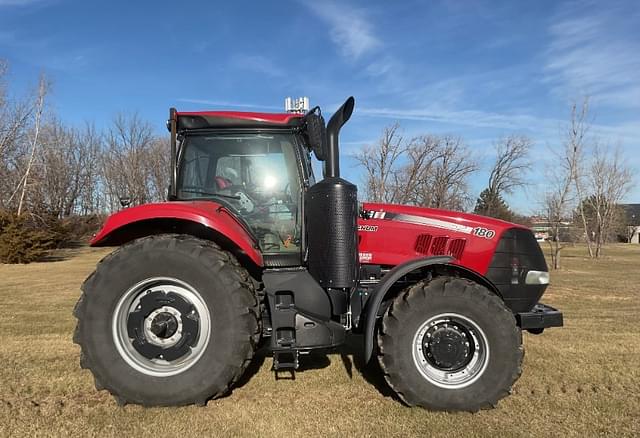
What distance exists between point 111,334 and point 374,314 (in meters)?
1.89

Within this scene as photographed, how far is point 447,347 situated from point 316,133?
6.16 ft

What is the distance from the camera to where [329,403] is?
341 centimetres

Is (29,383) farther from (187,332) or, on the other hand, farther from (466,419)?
(466,419)

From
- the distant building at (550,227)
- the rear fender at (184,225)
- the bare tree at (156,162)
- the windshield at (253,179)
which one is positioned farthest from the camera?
the bare tree at (156,162)

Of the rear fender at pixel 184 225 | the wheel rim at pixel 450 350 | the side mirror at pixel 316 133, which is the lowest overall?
the wheel rim at pixel 450 350

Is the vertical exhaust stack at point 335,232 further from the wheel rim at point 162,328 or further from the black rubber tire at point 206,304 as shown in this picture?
the wheel rim at point 162,328

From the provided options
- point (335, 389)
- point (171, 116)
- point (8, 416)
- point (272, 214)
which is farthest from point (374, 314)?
point (8, 416)

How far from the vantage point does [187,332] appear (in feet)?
10.9

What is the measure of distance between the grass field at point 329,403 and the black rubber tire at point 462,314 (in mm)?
119

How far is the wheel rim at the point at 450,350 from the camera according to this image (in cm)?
333

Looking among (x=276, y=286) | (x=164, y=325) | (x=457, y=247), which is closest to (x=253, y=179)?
(x=276, y=286)

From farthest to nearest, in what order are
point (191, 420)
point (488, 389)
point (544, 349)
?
point (544, 349) → point (488, 389) → point (191, 420)

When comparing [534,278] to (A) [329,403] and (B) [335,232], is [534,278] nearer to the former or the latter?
(B) [335,232]

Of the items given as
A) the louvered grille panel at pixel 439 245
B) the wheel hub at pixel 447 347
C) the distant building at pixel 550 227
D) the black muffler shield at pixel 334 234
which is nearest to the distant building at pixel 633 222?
the distant building at pixel 550 227
